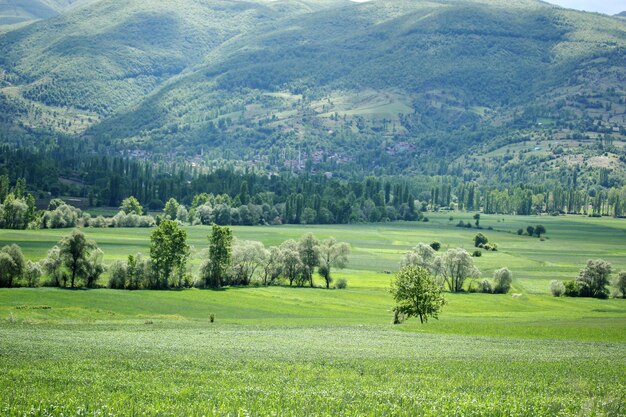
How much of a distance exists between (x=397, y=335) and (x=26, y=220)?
12860cm

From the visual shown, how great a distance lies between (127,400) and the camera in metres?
31.9

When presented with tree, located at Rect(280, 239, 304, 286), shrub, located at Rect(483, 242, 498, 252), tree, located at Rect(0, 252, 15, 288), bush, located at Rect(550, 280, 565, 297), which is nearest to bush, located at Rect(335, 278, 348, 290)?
tree, located at Rect(280, 239, 304, 286)

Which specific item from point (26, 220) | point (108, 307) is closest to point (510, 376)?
point (108, 307)

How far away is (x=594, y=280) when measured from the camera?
118 metres

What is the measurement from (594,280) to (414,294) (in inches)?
1875

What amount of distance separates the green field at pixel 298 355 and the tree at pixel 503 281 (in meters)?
8.10

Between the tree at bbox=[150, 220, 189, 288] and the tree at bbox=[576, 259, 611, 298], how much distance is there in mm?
64785

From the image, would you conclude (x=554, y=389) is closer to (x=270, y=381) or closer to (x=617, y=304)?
(x=270, y=381)

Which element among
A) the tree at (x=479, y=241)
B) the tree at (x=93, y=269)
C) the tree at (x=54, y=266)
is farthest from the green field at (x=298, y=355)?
the tree at (x=479, y=241)

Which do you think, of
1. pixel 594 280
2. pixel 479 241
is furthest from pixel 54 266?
pixel 479 241

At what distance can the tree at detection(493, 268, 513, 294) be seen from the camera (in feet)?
391

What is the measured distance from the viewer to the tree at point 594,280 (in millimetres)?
117312

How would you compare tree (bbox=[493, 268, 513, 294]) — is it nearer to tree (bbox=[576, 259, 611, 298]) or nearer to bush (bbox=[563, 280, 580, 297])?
bush (bbox=[563, 280, 580, 297])

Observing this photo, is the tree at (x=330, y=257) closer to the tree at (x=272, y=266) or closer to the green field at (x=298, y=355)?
the tree at (x=272, y=266)
